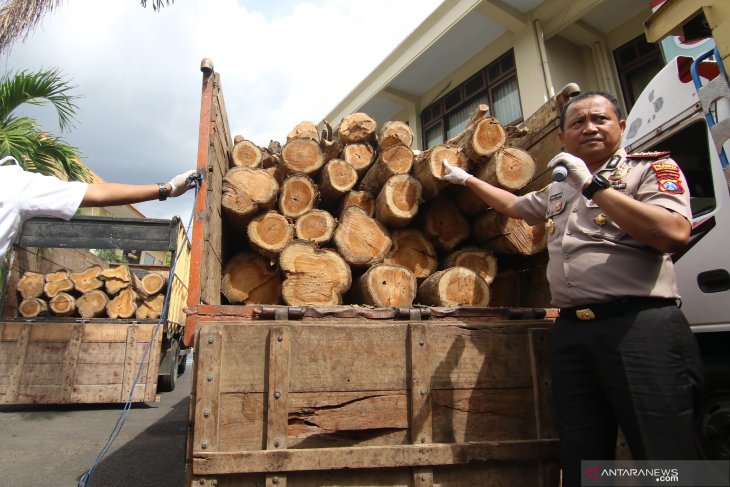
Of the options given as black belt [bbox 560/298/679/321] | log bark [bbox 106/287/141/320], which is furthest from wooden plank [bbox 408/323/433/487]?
log bark [bbox 106/287/141/320]

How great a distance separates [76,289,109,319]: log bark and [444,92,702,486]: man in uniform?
24.0 ft

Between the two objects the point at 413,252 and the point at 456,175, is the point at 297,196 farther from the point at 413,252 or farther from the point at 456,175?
the point at 456,175

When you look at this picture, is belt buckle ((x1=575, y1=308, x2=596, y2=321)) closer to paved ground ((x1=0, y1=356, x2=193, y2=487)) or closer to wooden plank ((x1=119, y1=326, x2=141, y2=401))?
paved ground ((x1=0, y1=356, x2=193, y2=487))

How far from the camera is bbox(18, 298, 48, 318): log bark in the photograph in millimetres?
6844

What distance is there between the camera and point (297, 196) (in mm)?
3029

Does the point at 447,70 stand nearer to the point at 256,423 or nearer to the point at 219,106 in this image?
the point at 219,106

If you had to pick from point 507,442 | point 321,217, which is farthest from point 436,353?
point 321,217

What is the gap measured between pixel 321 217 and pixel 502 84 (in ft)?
21.0

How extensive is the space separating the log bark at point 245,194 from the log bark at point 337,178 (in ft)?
1.27

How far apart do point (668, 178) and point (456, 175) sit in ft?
3.61

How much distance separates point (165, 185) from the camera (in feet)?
7.52

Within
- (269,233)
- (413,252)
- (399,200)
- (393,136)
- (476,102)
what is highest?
(476,102)

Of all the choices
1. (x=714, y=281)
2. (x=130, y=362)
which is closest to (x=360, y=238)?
(x=714, y=281)

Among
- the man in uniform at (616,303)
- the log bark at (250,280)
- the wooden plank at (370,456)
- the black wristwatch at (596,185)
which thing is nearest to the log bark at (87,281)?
the log bark at (250,280)
